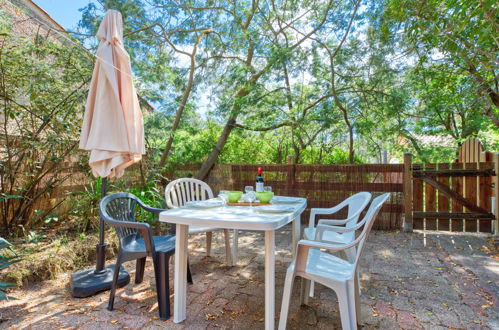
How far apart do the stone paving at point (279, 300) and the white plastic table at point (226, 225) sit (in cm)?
24

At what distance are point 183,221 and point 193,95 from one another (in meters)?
4.78

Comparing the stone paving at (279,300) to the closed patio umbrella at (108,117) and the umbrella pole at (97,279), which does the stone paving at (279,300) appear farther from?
the closed patio umbrella at (108,117)

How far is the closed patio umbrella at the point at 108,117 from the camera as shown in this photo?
236 centimetres

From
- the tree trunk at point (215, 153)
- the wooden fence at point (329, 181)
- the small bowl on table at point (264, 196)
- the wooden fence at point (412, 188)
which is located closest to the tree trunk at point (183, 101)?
the tree trunk at point (215, 153)

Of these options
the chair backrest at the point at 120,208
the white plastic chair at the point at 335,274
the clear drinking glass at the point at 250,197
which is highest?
the clear drinking glass at the point at 250,197

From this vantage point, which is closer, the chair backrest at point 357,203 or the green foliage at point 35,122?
the chair backrest at point 357,203

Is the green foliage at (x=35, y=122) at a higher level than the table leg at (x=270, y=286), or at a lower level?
higher

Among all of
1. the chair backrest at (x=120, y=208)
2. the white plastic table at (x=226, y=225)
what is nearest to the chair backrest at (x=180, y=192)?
the chair backrest at (x=120, y=208)

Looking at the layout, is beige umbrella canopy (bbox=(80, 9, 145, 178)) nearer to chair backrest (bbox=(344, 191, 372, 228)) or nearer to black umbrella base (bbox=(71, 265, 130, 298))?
black umbrella base (bbox=(71, 265, 130, 298))

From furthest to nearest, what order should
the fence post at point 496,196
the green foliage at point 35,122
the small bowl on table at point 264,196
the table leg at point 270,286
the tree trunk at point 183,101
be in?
the tree trunk at point 183,101 → the fence post at point 496,196 → the green foliage at point 35,122 → the small bowl on table at point 264,196 → the table leg at point 270,286

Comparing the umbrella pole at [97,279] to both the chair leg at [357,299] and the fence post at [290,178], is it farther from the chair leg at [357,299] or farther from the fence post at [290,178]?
the fence post at [290,178]

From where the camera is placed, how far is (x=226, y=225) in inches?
71.8

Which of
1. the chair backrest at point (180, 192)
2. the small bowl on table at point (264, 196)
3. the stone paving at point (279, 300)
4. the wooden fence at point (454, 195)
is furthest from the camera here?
the wooden fence at point (454, 195)

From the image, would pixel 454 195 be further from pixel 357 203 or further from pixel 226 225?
pixel 226 225
